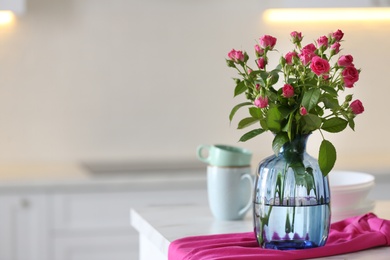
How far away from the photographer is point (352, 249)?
1.87m

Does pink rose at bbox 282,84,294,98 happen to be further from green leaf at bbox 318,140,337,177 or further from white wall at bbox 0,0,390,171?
white wall at bbox 0,0,390,171

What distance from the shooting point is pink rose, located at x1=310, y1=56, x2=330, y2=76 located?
5.67ft

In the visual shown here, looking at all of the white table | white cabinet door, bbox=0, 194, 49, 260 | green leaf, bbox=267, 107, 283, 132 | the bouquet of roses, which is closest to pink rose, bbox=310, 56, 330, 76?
the bouquet of roses

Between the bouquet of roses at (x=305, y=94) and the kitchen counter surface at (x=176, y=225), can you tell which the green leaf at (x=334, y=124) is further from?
the kitchen counter surface at (x=176, y=225)

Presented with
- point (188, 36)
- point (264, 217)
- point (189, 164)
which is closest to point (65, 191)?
point (189, 164)

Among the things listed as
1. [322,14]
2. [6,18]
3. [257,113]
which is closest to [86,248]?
[6,18]

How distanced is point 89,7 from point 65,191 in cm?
97

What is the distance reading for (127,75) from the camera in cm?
403

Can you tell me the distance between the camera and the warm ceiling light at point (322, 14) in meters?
4.10

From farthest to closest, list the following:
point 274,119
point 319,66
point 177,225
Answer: point 177,225
point 274,119
point 319,66

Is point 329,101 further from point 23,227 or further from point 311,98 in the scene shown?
point 23,227

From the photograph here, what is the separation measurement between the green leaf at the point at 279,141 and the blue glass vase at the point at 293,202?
2cm

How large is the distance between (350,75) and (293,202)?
29 cm

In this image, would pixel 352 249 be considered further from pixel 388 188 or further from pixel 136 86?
pixel 136 86
